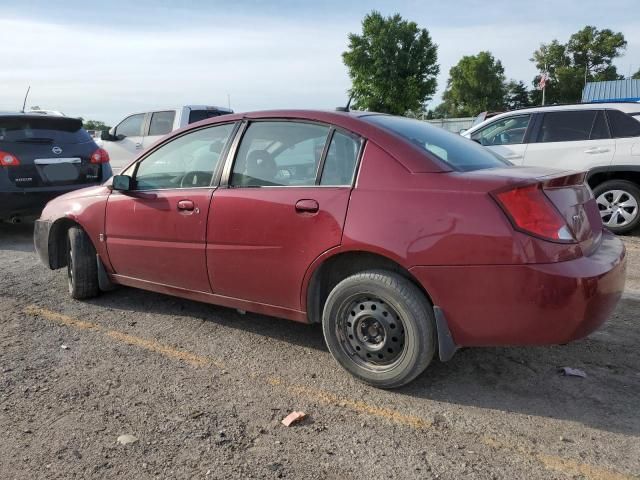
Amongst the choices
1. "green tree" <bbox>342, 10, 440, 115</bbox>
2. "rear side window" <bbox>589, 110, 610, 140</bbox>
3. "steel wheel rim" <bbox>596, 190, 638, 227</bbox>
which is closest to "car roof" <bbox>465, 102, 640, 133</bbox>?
"rear side window" <bbox>589, 110, 610, 140</bbox>

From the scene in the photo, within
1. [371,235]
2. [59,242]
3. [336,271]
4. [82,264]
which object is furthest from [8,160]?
[371,235]

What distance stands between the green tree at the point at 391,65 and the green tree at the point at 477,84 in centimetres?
1216

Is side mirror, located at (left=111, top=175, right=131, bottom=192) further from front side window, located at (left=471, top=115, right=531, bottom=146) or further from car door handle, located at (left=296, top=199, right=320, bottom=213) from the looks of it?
front side window, located at (left=471, top=115, right=531, bottom=146)

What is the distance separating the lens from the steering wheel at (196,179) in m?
3.75

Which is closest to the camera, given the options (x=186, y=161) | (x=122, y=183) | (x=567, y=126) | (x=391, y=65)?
(x=186, y=161)

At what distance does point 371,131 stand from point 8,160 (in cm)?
554

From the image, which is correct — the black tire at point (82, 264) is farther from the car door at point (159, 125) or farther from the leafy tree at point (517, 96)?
the leafy tree at point (517, 96)

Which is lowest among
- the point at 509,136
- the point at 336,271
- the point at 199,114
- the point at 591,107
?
the point at 336,271

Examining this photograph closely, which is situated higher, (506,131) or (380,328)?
(506,131)

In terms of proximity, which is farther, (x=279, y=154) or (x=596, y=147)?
(x=596, y=147)

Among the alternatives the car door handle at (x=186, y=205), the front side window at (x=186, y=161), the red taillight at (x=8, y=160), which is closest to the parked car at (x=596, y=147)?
the front side window at (x=186, y=161)

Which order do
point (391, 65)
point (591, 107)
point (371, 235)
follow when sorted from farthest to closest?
point (391, 65) → point (591, 107) → point (371, 235)

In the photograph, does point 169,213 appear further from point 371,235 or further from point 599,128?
point 599,128

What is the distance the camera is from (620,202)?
7094mm
